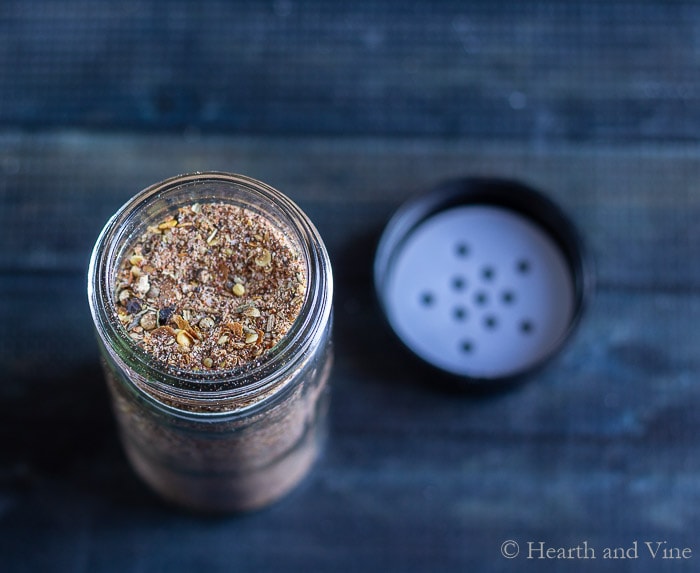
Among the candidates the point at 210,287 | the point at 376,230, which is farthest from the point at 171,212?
the point at 376,230

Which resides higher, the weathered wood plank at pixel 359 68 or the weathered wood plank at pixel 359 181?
the weathered wood plank at pixel 359 68

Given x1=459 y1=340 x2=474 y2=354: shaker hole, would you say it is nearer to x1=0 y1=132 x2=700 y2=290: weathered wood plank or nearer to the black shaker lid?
the black shaker lid

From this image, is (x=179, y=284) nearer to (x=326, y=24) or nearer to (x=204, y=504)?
(x=204, y=504)

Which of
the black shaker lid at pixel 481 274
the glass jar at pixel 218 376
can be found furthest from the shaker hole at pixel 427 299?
the glass jar at pixel 218 376

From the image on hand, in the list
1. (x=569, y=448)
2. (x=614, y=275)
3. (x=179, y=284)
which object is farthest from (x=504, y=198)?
(x=179, y=284)

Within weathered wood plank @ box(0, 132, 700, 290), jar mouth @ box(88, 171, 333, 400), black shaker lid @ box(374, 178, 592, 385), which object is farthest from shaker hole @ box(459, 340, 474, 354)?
jar mouth @ box(88, 171, 333, 400)

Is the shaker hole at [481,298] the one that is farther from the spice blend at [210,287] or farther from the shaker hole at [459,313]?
the spice blend at [210,287]
